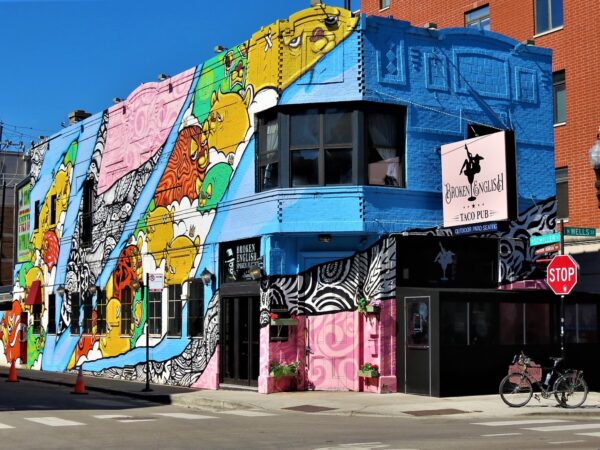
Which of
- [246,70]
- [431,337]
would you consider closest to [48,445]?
[431,337]

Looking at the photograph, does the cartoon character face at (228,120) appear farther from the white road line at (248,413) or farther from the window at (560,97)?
the window at (560,97)

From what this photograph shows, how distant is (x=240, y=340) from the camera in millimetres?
23062

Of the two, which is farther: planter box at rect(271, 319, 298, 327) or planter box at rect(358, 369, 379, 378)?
planter box at rect(271, 319, 298, 327)

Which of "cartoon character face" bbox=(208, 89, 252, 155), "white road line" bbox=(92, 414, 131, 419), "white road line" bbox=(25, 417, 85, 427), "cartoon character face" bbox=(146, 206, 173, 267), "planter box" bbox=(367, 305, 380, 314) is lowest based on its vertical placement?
"white road line" bbox=(92, 414, 131, 419)

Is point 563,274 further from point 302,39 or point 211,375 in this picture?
point 211,375

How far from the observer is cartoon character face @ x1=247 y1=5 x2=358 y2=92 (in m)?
21.7

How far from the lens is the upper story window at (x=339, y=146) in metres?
21.5

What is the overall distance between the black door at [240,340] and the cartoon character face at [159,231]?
3905mm

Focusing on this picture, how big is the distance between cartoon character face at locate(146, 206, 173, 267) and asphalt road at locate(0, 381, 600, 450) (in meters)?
8.14

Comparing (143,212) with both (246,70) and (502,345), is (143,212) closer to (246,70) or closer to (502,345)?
(246,70)

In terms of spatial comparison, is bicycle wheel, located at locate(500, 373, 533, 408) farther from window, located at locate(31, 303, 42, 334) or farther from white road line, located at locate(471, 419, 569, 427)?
window, located at locate(31, 303, 42, 334)

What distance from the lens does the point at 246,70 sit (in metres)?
23.3

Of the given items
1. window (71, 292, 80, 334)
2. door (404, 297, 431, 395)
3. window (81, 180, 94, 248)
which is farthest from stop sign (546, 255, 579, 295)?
window (71, 292, 80, 334)

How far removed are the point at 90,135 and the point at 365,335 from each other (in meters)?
15.5
